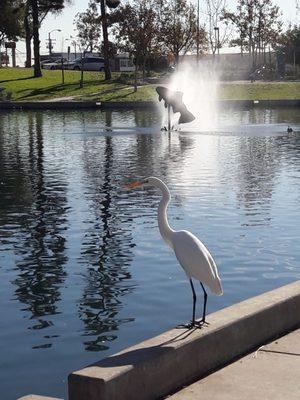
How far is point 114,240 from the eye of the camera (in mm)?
18016

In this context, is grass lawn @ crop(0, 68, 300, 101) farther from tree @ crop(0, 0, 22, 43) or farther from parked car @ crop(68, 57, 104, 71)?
parked car @ crop(68, 57, 104, 71)

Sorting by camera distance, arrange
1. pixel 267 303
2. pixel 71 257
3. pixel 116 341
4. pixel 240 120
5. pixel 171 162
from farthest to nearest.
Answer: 1. pixel 240 120
2. pixel 171 162
3. pixel 71 257
4. pixel 116 341
5. pixel 267 303

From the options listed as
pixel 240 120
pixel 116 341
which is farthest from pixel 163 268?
pixel 240 120

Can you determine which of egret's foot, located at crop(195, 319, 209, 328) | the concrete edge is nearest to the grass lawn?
the concrete edge

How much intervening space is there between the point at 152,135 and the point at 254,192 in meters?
19.8

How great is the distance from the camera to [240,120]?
2147 inches

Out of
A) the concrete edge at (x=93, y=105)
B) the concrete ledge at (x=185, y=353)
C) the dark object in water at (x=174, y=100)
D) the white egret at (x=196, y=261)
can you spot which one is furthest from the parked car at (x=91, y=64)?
the white egret at (x=196, y=261)

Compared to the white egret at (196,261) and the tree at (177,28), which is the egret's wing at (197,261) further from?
the tree at (177,28)

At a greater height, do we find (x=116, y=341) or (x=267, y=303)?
(x=267, y=303)

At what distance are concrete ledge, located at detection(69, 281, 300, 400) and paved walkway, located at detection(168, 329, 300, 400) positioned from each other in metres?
0.12

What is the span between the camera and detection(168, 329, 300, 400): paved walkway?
7732 mm

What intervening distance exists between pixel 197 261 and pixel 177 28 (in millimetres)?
90238

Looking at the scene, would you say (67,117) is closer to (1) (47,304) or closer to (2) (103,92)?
(2) (103,92)

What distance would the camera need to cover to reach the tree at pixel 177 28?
316ft
